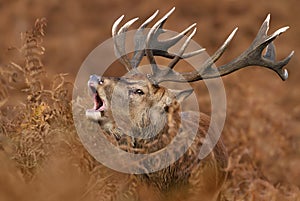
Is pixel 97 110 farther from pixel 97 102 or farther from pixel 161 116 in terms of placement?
pixel 161 116

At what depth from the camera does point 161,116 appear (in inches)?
180

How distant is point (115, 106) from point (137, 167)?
46cm

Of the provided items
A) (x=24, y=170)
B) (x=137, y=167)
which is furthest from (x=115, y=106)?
(x=24, y=170)

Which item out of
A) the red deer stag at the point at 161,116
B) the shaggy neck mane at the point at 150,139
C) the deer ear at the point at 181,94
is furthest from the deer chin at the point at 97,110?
the deer ear at the point at 181,94

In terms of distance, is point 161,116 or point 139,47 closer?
point 161,116

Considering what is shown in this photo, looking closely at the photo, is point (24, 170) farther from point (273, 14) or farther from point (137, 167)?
point (273, 14)

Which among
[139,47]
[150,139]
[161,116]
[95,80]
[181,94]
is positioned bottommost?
[150,139]

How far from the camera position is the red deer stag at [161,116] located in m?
4.38

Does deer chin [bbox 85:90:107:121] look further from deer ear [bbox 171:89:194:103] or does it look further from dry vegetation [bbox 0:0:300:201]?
deer ear [bbox 171:89:194:103]

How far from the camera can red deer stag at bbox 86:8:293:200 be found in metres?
4.38

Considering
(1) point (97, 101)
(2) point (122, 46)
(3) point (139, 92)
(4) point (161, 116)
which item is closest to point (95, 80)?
(1) point (97, 101)

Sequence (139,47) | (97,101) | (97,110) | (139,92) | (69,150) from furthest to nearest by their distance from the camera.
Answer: (139,47), (139,92), (97,101), (97,110), (69,150)

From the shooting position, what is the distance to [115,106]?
4.52 meters

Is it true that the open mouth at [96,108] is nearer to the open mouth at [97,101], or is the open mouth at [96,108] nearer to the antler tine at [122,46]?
the open mouth at [97,101]
